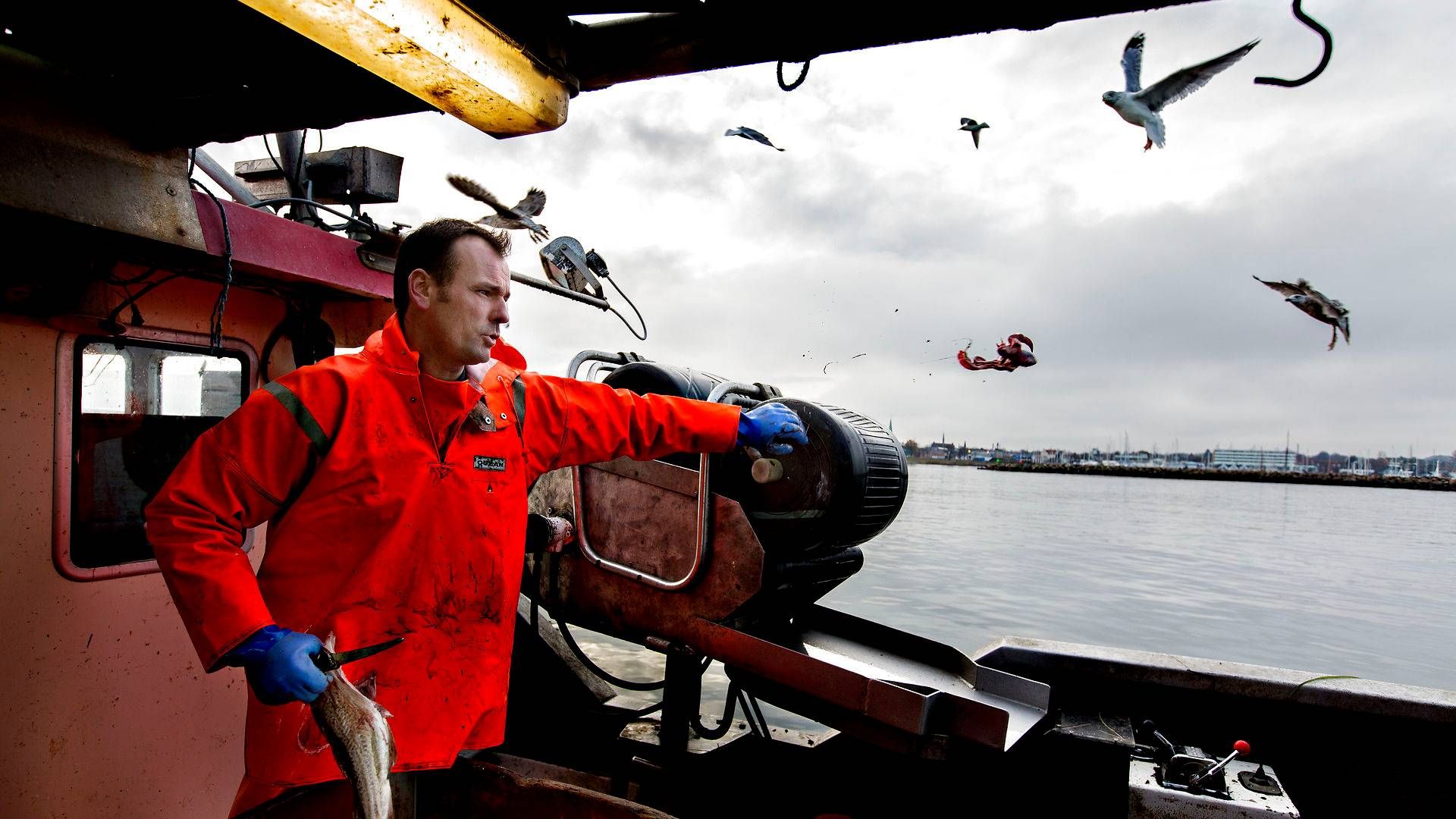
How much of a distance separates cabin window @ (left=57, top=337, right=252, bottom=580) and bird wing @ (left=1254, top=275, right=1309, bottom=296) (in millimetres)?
4718

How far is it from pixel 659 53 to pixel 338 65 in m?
0.96

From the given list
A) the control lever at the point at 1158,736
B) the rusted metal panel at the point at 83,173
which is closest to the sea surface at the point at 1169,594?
the control lever at the point at 1158,736

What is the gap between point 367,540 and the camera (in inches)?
85.9

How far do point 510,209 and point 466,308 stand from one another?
2.85 ft

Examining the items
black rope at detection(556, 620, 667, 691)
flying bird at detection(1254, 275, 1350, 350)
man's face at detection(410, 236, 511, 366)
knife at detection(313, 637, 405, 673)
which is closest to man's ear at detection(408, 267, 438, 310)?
man's face at detection(410, 236, 511, 366)

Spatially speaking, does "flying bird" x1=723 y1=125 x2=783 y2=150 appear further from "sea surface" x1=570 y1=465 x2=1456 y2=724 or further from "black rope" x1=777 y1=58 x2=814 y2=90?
"sea surface" x1=570 y1=465 x2=1456 y2=724

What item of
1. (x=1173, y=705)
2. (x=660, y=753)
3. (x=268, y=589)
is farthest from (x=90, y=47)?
(x=1173, y=705)

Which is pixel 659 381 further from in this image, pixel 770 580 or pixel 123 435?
pixel 123 435

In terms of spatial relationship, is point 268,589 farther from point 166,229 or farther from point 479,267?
point 166,229

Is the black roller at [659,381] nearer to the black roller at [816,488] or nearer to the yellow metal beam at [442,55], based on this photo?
the black roller at [816,488]

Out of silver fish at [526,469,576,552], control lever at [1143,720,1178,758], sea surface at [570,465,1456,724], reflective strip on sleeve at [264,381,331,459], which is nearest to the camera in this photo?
reflective strip on sleeve at [264,381,331,459]

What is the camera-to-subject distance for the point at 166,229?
2.52m

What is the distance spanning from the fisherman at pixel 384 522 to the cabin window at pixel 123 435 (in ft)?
4.10

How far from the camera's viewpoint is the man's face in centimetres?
237
